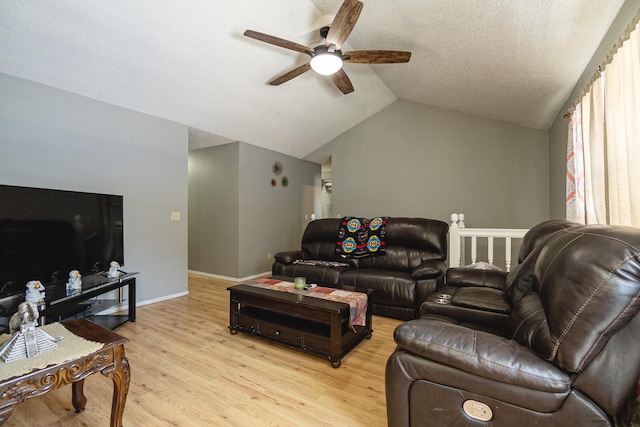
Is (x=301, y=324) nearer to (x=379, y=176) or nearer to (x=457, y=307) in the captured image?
(x=457, y=307)

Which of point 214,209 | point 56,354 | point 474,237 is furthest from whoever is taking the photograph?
point 214,209

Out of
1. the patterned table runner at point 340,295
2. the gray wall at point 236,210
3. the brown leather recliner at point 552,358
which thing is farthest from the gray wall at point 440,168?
the brown leather recliner at point 552,358

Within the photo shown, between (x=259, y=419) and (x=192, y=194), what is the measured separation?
188 inches

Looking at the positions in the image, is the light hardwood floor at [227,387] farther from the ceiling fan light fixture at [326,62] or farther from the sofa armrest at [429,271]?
the ceiling fan light fixture at [326,62]

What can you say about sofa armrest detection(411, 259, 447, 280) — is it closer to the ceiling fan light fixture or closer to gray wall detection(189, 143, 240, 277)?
the ceiling fan light fixture

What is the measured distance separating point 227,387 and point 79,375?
2.96 ft

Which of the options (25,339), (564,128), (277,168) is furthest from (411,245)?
(25,339)

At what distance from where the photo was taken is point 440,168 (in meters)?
4.87

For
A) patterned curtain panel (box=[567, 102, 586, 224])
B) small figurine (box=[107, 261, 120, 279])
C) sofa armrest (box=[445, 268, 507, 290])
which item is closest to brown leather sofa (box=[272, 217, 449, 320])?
sofa armrest (box=[445, 268, 507, 290])

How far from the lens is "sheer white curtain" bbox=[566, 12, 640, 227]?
4.86ft

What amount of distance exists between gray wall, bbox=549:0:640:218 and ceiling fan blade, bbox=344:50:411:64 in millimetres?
1351

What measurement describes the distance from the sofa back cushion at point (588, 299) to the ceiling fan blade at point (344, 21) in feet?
6.59

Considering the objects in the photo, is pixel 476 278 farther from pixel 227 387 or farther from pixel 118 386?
pixel 118 386

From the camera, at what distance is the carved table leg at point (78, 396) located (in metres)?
1.62
